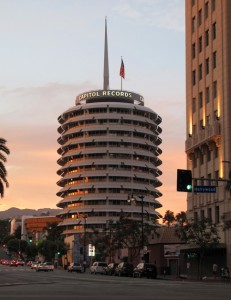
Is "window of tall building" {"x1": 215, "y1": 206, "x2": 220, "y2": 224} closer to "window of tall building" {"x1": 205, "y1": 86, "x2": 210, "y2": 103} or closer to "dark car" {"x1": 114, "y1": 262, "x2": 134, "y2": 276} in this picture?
"dark car" {"x1": 114, "y1": 262, "x2": 134, "y2": 276}

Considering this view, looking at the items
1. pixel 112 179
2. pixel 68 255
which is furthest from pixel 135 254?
pixel 112 179

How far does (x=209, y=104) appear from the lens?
8012 cm

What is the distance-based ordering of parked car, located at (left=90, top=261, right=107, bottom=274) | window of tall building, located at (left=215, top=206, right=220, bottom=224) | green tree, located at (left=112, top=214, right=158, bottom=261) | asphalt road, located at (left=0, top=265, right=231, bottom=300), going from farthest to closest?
1. green tree, located at (left=112, top=214, right=158, bottom=261)
2. parked car, located at (left=90, top=261, right=107, bottom=274)
3. window of tall building, located at (left=215, top=206, right=220, bottom=224)
4. asphalt road, located at (left=0, top=265, right=231, bottom=300)

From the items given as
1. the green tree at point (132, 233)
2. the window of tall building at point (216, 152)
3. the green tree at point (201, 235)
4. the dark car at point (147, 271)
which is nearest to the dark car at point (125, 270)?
the dark car at point (147, 271)

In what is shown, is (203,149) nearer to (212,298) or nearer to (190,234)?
(190,234)

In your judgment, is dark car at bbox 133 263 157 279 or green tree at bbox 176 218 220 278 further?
dark car at bbox 133 263 157 279

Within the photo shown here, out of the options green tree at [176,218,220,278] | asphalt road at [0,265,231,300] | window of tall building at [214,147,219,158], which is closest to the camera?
asphalt road at [0,265,231,300]

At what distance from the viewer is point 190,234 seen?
70938 mm

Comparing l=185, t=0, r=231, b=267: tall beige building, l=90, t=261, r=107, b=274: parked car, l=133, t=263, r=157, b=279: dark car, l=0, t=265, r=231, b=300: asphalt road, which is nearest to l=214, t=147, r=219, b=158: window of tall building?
l=185, t=0, r=231, b=267: tall beige building

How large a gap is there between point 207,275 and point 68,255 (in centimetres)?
10481

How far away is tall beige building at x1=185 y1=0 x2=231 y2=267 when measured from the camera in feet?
245

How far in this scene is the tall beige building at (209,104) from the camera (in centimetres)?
7456

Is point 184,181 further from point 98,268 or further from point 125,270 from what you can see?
point 98,268

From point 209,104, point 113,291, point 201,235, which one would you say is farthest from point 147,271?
point 113,291
